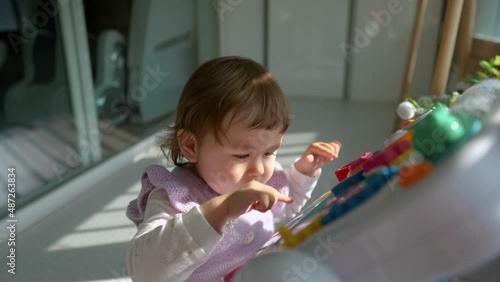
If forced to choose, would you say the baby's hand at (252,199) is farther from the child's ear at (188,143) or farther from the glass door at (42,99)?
the glass door at (42,99)

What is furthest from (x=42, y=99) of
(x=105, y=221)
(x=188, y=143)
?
(x=188, y=143)

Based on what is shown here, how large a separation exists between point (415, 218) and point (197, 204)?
1.30 feet

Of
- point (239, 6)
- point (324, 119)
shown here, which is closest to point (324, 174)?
point (324, 119)

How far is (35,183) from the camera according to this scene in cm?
132

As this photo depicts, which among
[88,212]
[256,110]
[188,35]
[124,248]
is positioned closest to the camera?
[256,110]

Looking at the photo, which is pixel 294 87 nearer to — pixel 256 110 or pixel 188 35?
pixel 188 35

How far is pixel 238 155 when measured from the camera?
2.01 feet

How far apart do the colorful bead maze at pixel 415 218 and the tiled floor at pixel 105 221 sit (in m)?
0.73

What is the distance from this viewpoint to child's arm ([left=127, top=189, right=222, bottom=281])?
0.51 m

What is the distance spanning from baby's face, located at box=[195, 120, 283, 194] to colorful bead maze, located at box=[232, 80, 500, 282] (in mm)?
198

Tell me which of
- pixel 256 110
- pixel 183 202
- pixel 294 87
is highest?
pixel 256 110

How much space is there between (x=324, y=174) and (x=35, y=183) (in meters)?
0.85

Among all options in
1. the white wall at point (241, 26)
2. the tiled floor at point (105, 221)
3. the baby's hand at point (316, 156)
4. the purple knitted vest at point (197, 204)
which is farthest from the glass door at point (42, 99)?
the white wall at point (241, 26)

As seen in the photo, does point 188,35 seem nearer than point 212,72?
No
